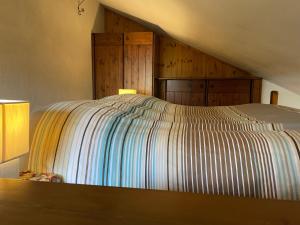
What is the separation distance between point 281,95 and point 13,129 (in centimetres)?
394

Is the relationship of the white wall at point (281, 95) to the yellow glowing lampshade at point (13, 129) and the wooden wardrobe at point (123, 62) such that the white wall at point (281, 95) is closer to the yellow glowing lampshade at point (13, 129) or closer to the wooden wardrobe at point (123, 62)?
the wooden wardrobe at point (123, 62)

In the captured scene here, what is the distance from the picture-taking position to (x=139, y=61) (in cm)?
362

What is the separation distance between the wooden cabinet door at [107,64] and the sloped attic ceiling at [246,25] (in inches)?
21.9

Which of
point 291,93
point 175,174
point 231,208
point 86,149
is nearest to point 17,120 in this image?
point 86,149

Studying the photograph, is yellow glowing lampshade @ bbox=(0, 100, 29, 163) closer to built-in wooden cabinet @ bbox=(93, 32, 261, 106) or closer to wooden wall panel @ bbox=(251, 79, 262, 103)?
built-in wooden cabinet @ bbox=(93, 32, 261, 106)

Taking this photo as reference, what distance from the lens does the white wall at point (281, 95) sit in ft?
12.6

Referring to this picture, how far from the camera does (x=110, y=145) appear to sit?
941 millimetres

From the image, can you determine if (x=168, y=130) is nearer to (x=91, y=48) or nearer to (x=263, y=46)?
(x=263, y=46)

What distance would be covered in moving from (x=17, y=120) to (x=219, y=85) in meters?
3.37

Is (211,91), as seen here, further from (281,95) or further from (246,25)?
(246,25)

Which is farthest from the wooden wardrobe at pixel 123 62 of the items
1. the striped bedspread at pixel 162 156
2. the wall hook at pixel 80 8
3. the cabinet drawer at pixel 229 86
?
the striped bedspread at pixel 162 156

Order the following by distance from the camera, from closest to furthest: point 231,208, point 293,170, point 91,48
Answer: point 231,208 → point 293,170 → point 91,48

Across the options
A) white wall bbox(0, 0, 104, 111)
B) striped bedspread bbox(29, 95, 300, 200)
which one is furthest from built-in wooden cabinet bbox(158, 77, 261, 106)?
striped bedspread bbox(29, 95, 300, 200)

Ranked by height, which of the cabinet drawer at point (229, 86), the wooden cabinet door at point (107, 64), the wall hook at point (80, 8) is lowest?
the cabinet drawer at point (229, 86)
